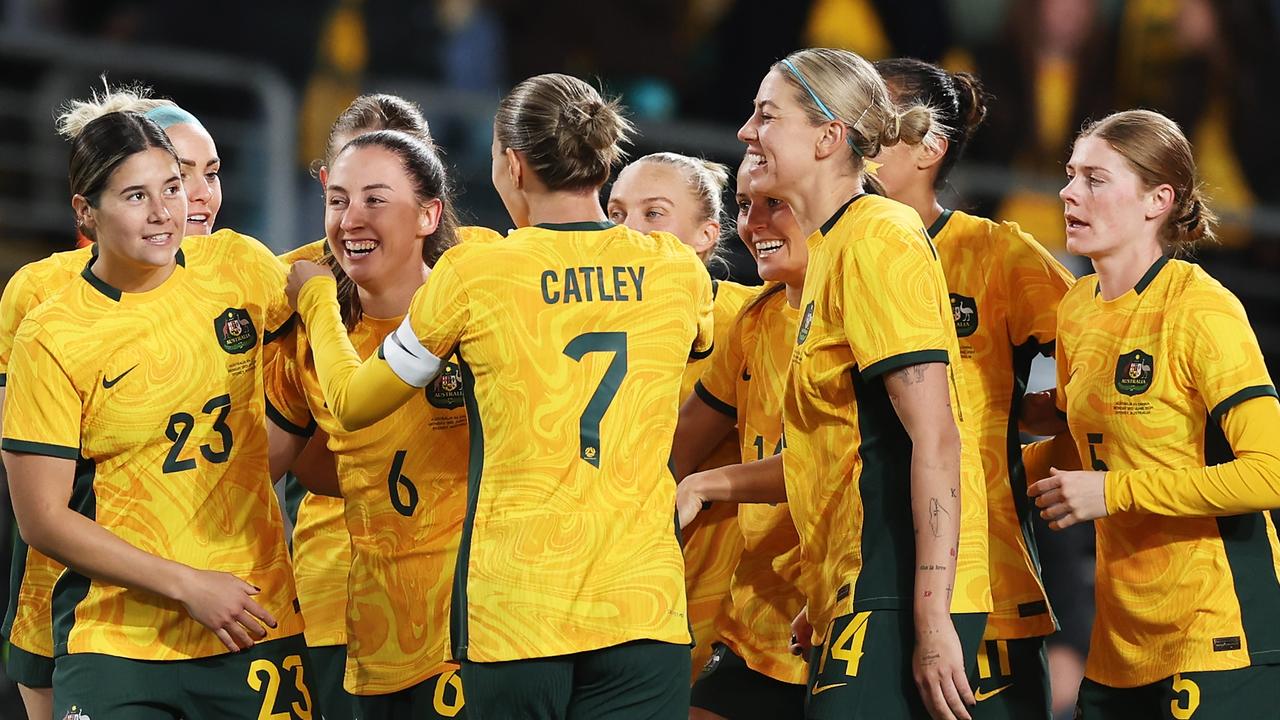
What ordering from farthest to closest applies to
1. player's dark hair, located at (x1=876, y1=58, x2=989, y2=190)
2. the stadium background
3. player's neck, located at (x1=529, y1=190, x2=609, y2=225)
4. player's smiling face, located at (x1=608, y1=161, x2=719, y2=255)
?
the stadium background < player's smiling face, located at (x1=608, y1=161, x2=719, y2=255) < player's dark hair, located at (x1=876, y1=58, x2=989, y2=190) < player's neck, located at (x1=529, y1=190, x2=609, y2=225)

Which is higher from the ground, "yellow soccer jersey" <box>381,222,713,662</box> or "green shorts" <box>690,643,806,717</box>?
"yellow soccer jersey" <box>381,222,713,662</box>

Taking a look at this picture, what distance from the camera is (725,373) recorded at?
4469 mm

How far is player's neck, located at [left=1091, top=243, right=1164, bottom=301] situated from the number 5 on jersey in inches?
48.7

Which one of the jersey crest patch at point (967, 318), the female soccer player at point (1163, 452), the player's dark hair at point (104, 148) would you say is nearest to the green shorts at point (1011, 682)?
the female soccer player at point (1163, 452)

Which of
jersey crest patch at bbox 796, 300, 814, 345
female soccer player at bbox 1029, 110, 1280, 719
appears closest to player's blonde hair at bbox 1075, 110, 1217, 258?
female soccer player at bbox 1029, 110, 1280, 719

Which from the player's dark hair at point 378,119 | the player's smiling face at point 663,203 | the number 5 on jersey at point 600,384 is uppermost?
the player's dark hair at point 378,119

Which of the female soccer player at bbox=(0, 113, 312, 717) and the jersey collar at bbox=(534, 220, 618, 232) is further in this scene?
the female soccer player at bbox=(0, 113, 312, 717)

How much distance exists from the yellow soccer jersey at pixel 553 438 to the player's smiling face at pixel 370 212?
57cm

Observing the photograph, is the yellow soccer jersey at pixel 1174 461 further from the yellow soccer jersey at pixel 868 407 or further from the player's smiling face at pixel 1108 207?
the yellow soccer jersey at pixel 868 407

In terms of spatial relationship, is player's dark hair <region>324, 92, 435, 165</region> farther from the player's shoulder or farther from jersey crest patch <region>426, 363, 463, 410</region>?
jersey crest patch <region>426, 363, 463, 410</region>

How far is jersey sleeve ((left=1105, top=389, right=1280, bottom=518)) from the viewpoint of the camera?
11.8 ft

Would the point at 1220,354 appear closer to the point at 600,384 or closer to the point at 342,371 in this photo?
the point at 600,384

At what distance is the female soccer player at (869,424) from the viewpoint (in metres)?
3.27

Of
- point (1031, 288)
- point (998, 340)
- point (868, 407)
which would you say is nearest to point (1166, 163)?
point (1031, 288)
